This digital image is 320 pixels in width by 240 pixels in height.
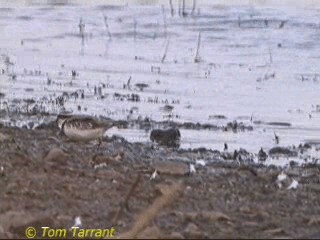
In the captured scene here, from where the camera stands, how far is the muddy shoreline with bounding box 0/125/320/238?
4703 millimetres

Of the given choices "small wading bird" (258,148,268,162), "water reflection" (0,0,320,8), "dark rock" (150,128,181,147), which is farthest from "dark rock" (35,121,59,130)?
"water reflection" (0,0,320,8)

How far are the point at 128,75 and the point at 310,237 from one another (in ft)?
26.7

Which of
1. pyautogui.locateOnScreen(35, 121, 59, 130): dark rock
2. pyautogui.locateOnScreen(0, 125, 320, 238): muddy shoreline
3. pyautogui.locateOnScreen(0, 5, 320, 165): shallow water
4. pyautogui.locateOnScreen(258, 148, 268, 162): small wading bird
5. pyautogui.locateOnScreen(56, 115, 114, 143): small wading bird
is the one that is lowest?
pyautogui.locateOnScreen(0, 5, 320, 165): shallow water

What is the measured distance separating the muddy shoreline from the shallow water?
6.78 feet

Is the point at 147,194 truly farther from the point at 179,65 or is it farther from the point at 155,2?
the point at 155,2

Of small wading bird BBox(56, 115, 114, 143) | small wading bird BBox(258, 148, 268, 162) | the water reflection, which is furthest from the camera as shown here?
the water reflection

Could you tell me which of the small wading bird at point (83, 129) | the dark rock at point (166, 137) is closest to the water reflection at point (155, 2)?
the dark rock at point (166, 137)

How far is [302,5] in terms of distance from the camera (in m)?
14.5

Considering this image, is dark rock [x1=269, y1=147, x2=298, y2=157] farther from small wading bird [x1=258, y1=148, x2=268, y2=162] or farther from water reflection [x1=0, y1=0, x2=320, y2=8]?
water reflection [x1=0, y1=0, x2=320, y2=8]

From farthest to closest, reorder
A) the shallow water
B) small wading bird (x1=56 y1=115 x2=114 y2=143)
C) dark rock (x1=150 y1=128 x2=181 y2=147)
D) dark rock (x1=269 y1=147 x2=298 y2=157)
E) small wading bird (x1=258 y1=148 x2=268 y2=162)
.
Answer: the shallow water → dark rock (x1=150 y1=128 x2=181 y2=147) → dark rock (x1=269 y1=147 x2=298 y2=157) → small wading bird (x1=258 y1=148 x2=268 y2=162) → small wading bird (x1=56 y1=115 x2=114 y2=143)

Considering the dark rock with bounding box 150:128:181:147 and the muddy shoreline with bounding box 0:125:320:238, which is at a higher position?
the muddy shoreline with bounding box 0:125:320:238

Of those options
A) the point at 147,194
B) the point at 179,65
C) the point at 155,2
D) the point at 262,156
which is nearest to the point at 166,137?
the point at 262,156

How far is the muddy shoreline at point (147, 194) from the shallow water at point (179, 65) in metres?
2.07

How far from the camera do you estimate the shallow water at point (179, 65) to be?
35.1ft
